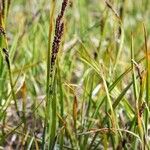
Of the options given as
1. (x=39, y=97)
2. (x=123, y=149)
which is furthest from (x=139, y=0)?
(x=123, y=149)

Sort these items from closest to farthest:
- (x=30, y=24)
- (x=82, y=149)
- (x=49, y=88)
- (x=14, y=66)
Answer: (x=49, y=88)
(x=82, y=149)
(x=14, y=66)
(x=30, y=24)

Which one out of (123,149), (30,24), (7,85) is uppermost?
(30,24)

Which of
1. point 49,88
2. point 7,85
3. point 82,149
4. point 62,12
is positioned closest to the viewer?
point 62,12

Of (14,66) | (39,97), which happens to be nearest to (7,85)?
(39,97)

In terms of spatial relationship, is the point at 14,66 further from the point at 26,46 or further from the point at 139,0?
the point at 139,0

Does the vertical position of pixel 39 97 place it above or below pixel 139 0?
below

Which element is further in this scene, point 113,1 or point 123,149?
point 113,1
